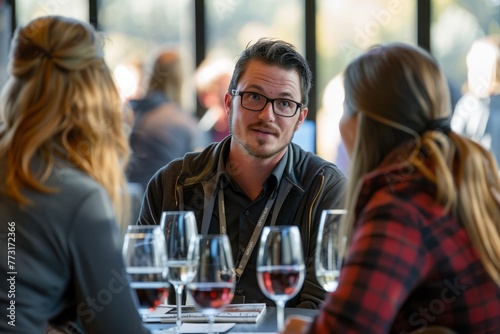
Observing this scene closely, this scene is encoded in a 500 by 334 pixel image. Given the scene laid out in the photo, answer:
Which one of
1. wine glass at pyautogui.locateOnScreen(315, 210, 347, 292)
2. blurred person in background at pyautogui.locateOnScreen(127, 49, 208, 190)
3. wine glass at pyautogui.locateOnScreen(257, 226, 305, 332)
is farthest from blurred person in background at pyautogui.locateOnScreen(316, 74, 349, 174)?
wine glass at pyautogui.locateOnScreen(257, 226, 305, 332)

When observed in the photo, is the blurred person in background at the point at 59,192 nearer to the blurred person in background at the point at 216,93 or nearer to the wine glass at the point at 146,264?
the wine glass at the point at 146,264

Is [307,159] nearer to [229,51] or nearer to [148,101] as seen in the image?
[148,101]

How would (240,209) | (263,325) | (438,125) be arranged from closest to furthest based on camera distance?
(438,125) → (263,325) → (240,209)

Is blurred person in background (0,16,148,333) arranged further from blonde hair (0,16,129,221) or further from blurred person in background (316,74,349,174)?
blurred person in background (316,74,349,174)

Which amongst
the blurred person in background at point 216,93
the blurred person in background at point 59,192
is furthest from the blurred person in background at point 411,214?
the blurred person in background at point 216,93

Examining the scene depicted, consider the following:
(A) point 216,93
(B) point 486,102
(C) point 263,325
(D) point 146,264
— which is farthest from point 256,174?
(A) point 216,93

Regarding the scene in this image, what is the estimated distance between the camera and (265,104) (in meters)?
2.97

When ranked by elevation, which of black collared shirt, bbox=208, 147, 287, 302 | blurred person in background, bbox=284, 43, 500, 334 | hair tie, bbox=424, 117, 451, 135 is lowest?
black collared shirt, bbox=208, 147, 287, 302

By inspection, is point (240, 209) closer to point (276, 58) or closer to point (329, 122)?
point (276, 58)

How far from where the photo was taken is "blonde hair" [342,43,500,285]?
1679 mm

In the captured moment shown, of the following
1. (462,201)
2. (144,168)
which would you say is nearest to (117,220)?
(462,201)

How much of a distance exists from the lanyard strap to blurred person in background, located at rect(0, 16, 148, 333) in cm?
88

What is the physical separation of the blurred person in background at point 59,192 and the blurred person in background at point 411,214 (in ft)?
1.35

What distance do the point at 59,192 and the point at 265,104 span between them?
125cm
